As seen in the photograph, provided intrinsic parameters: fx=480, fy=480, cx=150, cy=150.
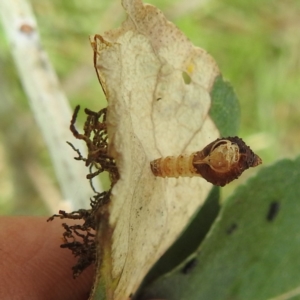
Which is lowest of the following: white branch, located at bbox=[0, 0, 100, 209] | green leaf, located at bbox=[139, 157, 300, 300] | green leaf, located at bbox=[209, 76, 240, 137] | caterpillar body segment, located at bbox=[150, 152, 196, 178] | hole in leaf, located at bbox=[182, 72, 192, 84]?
green leaf, located at bbox=[139, 157, 300, 300]

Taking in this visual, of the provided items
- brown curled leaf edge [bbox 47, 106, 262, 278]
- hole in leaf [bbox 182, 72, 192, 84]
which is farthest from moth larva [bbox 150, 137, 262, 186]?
hole in leaf [bbox 182, 72, 192, 84]

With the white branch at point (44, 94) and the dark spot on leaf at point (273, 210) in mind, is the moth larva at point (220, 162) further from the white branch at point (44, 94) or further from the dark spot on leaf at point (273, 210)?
the white branch at point (44, 94)

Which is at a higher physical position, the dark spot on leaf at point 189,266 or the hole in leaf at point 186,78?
the hole in leaf at point 186,78

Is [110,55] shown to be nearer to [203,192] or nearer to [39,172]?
[203,192]

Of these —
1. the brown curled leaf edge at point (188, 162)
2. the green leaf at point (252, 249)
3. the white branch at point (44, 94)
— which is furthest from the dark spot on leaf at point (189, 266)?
the white branch at point (44, 94)

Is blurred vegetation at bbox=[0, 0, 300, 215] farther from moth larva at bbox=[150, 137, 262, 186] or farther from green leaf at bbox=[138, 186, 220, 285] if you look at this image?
moth larva at bbox=[150, 137, 262, 186]

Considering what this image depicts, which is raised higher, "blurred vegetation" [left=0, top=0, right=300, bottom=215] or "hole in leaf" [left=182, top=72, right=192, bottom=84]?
"blurred vegetation" [left=0, top=0, right=300, bottom=215]
